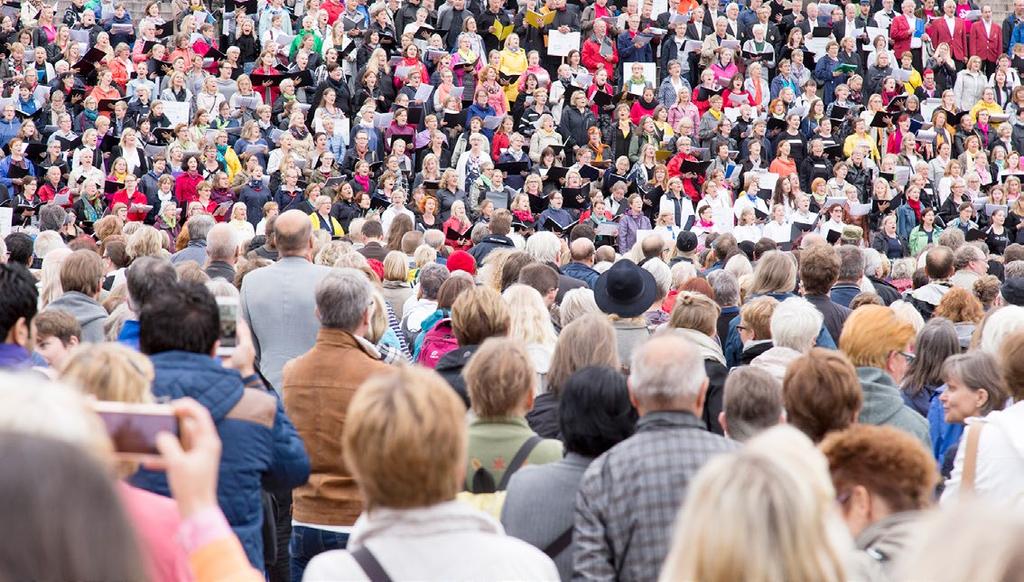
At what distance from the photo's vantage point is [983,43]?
2480cm

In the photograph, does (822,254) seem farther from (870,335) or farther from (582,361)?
(582,361)

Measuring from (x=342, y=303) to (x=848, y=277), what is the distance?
13.9ft

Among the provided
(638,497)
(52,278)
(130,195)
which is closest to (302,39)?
(130,195)

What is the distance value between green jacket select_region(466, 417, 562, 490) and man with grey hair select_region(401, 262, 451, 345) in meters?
3.22

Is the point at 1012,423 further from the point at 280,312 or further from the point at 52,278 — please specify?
the point at 52,278

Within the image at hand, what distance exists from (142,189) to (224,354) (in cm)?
1371

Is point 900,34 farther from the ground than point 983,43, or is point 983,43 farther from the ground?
point 900,34

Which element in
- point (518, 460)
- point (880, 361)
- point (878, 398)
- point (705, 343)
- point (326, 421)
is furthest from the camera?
point (705, 343)

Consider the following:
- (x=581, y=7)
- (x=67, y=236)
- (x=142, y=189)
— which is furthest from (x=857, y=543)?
(x=581, y=7)

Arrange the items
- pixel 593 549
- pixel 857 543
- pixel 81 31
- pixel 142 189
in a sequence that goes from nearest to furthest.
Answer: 1. pixel 857 543
2. pixel 593 549
3. pixel 142 189
4. pixel 81 31

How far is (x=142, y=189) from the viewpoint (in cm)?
1702

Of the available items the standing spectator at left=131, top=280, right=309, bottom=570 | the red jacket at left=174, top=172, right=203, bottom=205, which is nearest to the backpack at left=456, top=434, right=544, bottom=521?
the standing spectator at left=131, top=280, right=309, bottom=570

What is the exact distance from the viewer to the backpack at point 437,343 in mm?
6363

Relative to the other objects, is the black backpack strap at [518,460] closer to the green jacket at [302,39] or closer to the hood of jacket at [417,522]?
the hood of jacket at [417,522]
